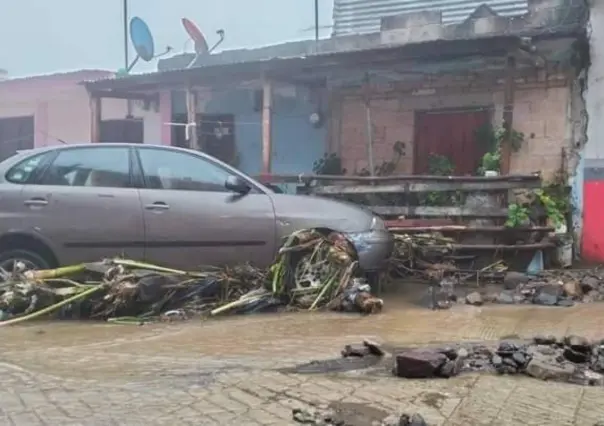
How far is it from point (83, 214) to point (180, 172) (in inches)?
40.0

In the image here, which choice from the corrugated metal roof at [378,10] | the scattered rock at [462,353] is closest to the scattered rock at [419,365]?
the scattered rock at [462,353]

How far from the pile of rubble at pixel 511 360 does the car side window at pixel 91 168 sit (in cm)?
347

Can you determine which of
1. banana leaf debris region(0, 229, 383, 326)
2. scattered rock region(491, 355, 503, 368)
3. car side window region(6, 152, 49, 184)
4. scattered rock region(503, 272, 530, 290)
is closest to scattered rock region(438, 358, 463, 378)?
scattered rock region(491, 355, 503, 368)

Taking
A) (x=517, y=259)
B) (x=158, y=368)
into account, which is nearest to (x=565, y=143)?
(x=517, y=259)

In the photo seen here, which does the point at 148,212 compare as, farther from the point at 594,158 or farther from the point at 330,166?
the point at 594,158

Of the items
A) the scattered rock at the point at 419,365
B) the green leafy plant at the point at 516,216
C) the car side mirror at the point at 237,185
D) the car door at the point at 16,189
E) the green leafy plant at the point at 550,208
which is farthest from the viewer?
the green leafy plant at the point at 550,208

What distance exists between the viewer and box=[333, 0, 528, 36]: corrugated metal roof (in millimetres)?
14898

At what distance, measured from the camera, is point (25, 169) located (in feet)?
23.4

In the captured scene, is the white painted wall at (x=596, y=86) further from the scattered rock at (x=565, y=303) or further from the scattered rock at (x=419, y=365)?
the scattered rock at (x=419, y=365)

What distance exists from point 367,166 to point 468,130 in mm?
1786

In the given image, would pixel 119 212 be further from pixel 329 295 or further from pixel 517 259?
pixel 517 259

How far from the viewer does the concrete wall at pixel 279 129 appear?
13.3m

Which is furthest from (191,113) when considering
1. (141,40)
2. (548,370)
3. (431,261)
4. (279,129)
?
(548,370)

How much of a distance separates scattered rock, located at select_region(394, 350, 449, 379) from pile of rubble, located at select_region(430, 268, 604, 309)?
3.24 metres
